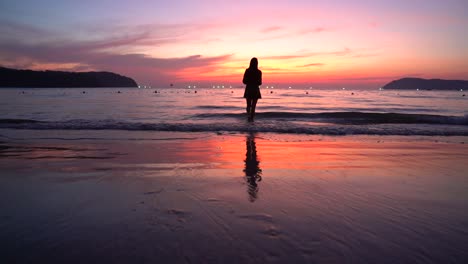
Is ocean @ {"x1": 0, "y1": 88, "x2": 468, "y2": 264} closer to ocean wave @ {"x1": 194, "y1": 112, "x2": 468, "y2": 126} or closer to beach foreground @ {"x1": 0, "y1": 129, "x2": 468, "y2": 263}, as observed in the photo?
beach foreground @ {"x1": 0, "y1": 129, "x2": 468, "y2": 263}

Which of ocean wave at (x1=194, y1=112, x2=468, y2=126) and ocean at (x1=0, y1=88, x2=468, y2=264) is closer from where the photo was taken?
ocean at (x1=0, y1=88, x2=468, y2=264)

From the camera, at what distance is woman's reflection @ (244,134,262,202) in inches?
127

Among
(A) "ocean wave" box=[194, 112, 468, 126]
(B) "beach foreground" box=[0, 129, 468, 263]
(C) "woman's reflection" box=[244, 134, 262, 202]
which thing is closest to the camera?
(B) "beach foreground" box=[0, 129, 468, 263]

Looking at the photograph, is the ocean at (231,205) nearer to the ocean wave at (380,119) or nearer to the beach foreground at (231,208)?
the beach foreground at (231,208)

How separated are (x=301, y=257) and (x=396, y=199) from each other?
1.66 meters

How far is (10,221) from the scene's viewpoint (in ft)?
A: 7.67

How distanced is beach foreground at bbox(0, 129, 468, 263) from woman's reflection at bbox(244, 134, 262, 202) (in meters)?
0.03

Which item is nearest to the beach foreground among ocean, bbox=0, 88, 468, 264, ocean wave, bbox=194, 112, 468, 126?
ocean, bbox=0, 88, 468, 264

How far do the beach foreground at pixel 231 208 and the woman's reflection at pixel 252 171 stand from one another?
1.0 inches

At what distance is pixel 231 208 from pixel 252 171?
4.98 feet

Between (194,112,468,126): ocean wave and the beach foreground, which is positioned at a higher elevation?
(194,112,468,126): ocean wave

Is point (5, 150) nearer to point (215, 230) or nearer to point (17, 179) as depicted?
point (17, 179)

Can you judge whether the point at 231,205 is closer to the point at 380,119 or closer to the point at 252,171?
the point at 252,171

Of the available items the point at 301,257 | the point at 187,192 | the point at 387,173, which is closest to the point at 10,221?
the point at 187,192
